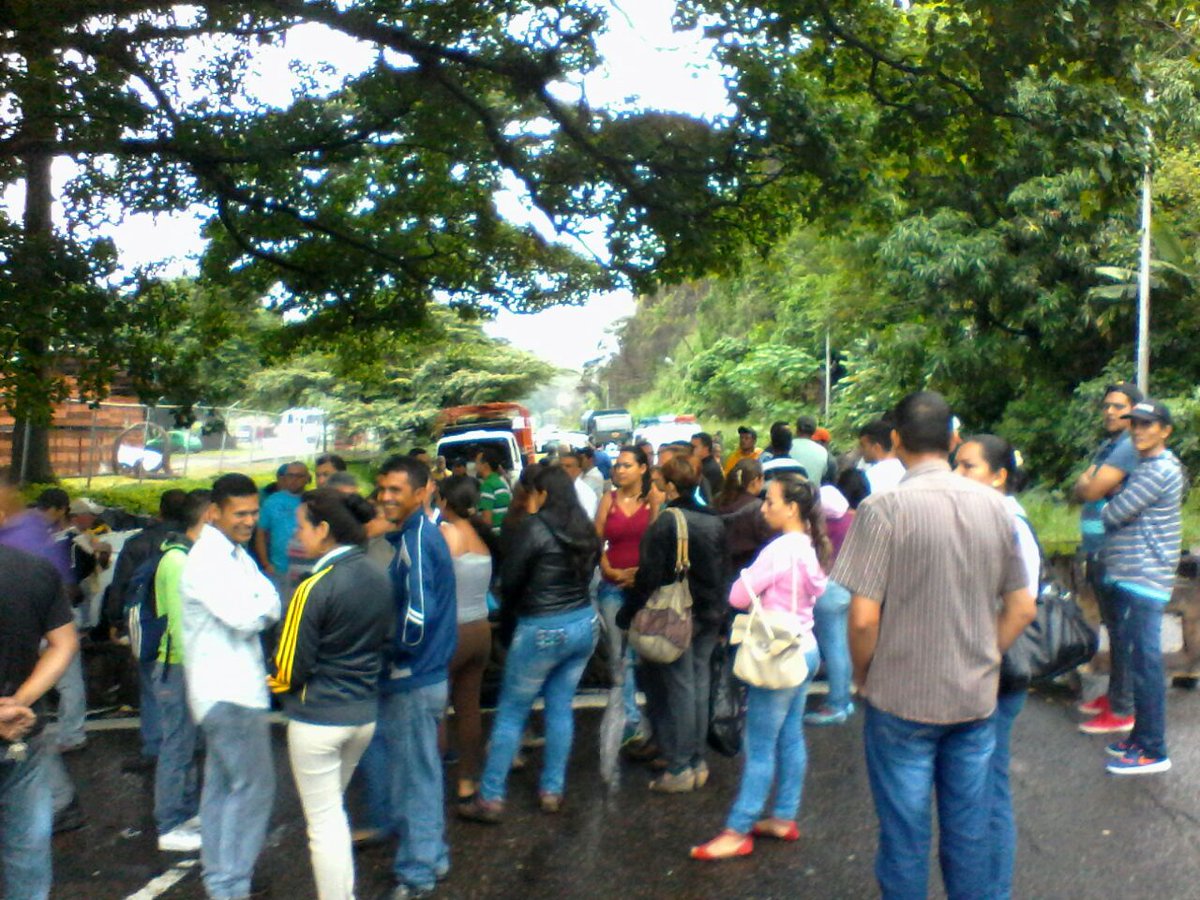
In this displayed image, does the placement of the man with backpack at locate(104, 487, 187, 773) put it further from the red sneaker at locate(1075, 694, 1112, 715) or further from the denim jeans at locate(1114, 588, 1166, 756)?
the red sneaker at locate(1075, 694, 1112, 715)

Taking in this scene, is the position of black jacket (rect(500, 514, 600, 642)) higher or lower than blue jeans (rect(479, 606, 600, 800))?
higher

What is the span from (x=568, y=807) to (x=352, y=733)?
1.93 meters

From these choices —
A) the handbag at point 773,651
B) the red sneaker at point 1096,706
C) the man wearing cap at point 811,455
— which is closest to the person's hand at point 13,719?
the handbag at point 773,651

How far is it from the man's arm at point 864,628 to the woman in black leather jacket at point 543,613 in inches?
86.7

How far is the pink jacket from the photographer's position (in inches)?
217

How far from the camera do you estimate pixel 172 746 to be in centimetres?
594

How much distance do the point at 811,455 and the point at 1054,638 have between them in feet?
18.5

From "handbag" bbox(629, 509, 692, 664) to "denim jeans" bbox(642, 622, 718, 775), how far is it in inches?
8.0

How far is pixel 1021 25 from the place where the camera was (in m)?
9.98

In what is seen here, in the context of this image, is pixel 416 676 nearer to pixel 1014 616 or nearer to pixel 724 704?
pixel 724 704

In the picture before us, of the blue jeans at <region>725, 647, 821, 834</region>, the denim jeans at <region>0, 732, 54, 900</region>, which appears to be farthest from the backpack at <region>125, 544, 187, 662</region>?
the blue jeans at <region>725, 647, 821, 834</region>

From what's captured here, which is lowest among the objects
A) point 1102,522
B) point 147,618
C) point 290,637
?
point 147,618

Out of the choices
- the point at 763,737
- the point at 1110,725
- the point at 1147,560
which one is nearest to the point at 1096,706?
the point at 1110,725

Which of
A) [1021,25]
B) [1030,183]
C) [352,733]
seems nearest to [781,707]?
[352,733]
